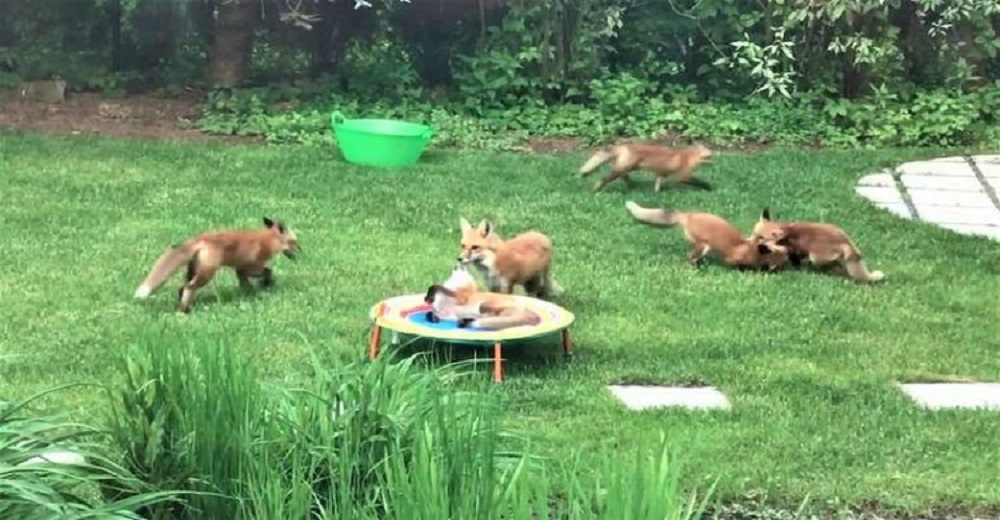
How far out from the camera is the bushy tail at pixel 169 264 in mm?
5395

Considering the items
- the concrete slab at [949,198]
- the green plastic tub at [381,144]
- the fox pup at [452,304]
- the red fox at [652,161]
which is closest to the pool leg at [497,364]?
the fox pup at [452,304]

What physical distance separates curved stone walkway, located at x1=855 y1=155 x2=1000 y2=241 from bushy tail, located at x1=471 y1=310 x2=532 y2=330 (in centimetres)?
324

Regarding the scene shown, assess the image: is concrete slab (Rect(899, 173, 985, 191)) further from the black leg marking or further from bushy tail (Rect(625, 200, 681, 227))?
the black leg marking

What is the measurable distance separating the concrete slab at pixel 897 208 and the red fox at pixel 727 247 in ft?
5.09

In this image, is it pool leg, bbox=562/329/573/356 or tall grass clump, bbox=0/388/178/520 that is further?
pool leg, bbox=562/329/573/356

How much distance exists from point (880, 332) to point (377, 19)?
249 inches

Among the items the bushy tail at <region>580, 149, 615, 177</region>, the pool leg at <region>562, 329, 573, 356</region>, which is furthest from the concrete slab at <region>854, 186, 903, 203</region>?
the pool leg at <region>562, 329, 573, 356</region>

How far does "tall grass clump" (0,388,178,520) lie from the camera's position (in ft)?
9.08

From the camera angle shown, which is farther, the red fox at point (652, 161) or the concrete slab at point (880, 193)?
the concrete slab at point (880, 193)

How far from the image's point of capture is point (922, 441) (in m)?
4.28

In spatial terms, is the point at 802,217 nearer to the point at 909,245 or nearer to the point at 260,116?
the point at 909,245

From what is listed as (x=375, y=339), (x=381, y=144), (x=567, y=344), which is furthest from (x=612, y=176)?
(x=375, y=339)

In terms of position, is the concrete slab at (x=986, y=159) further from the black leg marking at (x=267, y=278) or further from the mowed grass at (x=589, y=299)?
the black leg marking at (x=267, y=278)

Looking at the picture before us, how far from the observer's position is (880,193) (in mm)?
8211
